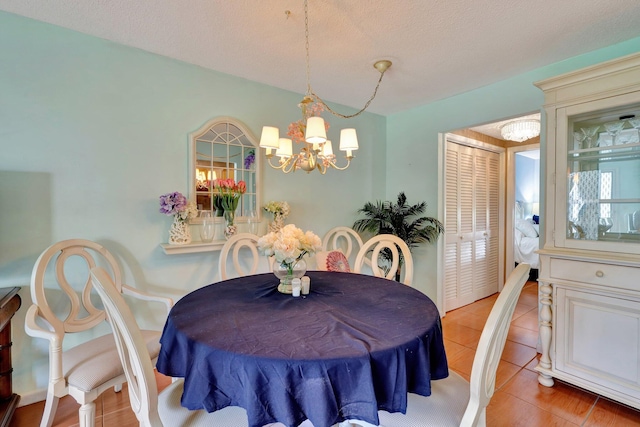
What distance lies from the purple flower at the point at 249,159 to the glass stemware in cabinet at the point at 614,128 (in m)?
2.65

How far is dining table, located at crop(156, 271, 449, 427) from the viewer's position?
0.92 metres

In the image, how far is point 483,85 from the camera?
287 centimetres

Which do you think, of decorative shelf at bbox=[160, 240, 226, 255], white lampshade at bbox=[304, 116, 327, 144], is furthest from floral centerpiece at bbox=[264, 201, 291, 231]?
white lampshade at bbox=[304, 116, 327, 144]

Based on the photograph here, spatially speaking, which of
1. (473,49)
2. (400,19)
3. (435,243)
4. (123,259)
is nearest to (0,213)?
(123,259)

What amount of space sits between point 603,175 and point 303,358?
7.94 feet

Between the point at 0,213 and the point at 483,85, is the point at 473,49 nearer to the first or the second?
the point at 483,85

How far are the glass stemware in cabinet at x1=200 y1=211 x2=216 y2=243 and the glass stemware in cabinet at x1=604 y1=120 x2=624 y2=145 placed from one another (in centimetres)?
295

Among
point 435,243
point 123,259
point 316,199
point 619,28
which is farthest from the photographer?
point 435,243

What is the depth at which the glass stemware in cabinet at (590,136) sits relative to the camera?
212 centimetres

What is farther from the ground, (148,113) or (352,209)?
(148,113)

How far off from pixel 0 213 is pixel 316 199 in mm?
2347

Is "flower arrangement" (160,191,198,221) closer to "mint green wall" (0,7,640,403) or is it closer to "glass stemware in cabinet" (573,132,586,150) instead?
"mint green wall" (0,7,640,403)

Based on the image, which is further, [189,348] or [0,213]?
[0,213]

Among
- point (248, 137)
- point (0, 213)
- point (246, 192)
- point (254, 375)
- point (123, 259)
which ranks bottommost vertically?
point (254, 375)
